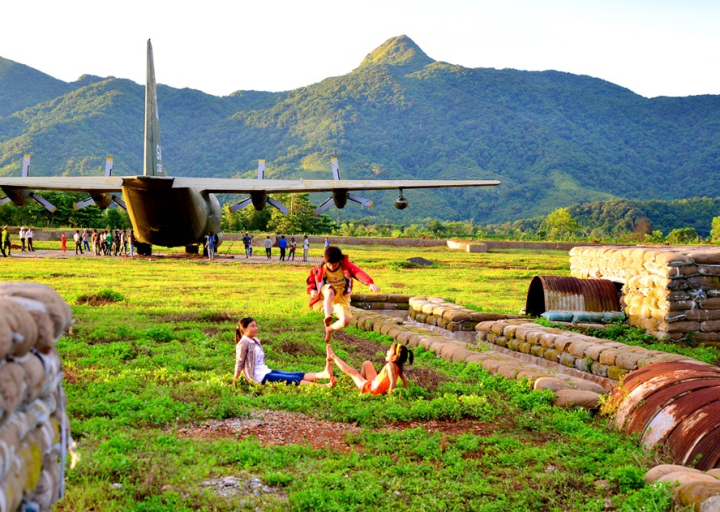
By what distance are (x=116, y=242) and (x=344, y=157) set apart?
153065 millimetres

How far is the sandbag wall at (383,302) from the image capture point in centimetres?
1767

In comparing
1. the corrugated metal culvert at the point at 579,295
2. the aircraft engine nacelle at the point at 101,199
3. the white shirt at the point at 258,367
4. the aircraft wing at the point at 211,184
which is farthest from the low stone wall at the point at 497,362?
the aircraft engine nacelle at the point at 101,199

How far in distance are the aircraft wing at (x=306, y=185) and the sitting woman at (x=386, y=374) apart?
66.8 ft

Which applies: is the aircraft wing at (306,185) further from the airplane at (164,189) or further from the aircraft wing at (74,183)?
the aircraft wing at (74,183)

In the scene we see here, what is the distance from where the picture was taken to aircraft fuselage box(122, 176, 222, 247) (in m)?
28.2

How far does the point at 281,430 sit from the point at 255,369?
1.93 metres

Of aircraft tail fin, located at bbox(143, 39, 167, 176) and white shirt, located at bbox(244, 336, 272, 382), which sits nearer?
white shirt, located at bbox(244, 336, 272, 382)

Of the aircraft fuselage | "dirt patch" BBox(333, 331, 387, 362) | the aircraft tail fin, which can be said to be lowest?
"dirt patch" BBox(333, 331, 387, 362)

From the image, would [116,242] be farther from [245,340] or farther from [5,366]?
[5,366]

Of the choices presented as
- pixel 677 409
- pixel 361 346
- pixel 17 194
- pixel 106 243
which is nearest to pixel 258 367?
pixel 361 346

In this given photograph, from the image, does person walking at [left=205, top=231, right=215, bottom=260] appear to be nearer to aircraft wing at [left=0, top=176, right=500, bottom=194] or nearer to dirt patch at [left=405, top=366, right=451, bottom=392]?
aircraft wing at [left=0, top=176, right=500, bottom=194]

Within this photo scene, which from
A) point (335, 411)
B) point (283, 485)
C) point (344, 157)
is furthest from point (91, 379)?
point (344, 157)

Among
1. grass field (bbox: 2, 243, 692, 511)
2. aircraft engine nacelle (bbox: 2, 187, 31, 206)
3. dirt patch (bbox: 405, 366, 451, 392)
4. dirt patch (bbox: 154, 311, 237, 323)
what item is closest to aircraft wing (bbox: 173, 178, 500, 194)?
aircraft engine nacelle (bbox: 2, 187, 31, 206)

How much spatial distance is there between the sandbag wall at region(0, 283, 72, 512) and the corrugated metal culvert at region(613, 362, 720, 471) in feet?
17.2
